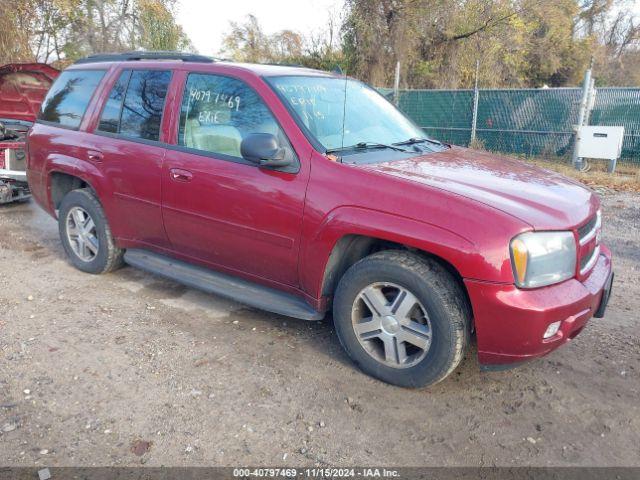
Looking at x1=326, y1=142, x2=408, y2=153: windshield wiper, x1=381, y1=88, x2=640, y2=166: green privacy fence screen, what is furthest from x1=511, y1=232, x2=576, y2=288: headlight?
x1=381, y1=88, x2=640, y2=166: green privacy fence screen

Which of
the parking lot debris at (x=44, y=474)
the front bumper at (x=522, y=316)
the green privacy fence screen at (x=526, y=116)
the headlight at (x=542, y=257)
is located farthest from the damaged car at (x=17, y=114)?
the green privacy fence screen at (x=526, y=116)

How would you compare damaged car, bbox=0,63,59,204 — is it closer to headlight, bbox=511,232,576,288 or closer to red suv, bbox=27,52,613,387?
red suv, bbox=27,52,613,387

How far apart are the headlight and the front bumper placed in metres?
0.05

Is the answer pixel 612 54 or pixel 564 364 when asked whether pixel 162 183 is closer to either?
pixel 564 364

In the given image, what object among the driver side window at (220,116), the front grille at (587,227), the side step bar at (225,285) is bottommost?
the side step bar at (225,285)

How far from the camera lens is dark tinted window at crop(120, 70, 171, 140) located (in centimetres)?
409

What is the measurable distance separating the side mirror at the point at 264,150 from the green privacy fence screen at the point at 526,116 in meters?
11.0

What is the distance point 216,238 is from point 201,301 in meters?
0.83

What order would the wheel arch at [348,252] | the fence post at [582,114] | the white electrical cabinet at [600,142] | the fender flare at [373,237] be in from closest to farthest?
the fender flare at [373,237] → the wheel arch at [348,252] → the white electrical cabinet at [600,142] → the fence post at [582,114]

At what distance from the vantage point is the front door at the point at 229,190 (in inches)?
133

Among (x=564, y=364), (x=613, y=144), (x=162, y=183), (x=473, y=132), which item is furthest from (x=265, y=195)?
(x=473, y=132)

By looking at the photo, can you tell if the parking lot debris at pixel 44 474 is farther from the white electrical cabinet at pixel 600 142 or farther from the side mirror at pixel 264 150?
the white electrical cabinet at pixel 600 142

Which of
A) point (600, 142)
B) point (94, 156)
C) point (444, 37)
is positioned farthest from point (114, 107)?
point (444, 37)

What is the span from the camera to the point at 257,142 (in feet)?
10.6
